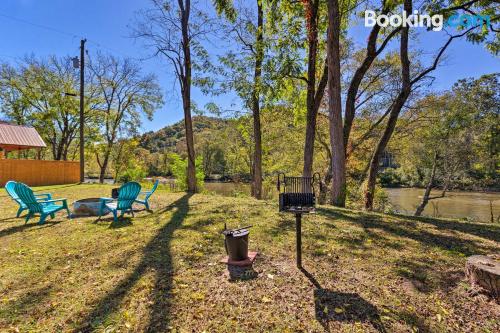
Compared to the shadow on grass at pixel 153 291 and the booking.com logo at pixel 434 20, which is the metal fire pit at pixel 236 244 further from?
the booking.com logo at pixel 434 20

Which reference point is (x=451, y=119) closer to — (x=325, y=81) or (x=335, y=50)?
(x=325, y=81)

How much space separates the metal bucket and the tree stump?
233cm

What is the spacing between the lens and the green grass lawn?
220cm

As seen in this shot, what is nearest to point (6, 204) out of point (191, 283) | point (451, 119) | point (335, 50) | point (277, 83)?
point (191, 283)

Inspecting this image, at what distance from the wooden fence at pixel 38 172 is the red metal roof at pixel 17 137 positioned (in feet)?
2.97

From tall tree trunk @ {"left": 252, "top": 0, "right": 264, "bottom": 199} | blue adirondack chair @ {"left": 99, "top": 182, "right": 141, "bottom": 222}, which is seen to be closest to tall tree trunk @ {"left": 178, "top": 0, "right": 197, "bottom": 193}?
tall tree trunk @ {"left": 252, "top": 0, "right": 264, "bottom": 199}

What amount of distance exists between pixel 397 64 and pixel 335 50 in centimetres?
719

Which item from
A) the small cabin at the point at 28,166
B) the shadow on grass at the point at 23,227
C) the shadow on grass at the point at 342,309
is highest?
the small cabin at the point at 28,166

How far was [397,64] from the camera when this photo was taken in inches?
485

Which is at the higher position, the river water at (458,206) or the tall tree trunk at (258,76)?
the tall tree trunk at (258,76)

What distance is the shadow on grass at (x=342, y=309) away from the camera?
2.19 metres

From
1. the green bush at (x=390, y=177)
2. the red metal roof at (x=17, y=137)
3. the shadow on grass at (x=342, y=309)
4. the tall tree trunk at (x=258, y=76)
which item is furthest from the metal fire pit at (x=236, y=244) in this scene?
the green bush at (x=390, y=177)

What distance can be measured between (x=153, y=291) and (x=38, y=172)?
51.7ft

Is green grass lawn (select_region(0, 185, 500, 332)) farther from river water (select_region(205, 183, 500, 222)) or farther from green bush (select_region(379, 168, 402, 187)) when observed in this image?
green bush (select_region(379, 168, 402, 187))
